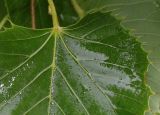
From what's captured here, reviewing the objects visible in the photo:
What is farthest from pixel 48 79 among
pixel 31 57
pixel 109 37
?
pixel 109 37

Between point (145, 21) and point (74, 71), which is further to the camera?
point (145, 21)

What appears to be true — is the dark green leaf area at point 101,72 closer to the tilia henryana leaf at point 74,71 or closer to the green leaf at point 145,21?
the tilia henryana leaf at point 74,71

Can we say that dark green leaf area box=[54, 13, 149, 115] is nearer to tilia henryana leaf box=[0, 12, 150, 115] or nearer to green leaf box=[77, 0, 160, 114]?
tilia henryana leaf box=[0, 12, 150, 115]

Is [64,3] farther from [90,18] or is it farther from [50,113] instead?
[50,113]

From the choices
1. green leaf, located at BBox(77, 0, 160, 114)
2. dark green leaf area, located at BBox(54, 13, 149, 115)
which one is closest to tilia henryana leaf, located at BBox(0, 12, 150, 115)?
dark green leaf area, located at BBox(54, 13, 149, 115)

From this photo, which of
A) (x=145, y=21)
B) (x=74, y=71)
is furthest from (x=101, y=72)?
(x=145, y=21)

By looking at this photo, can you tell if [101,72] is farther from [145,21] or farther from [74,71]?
[145,21]
